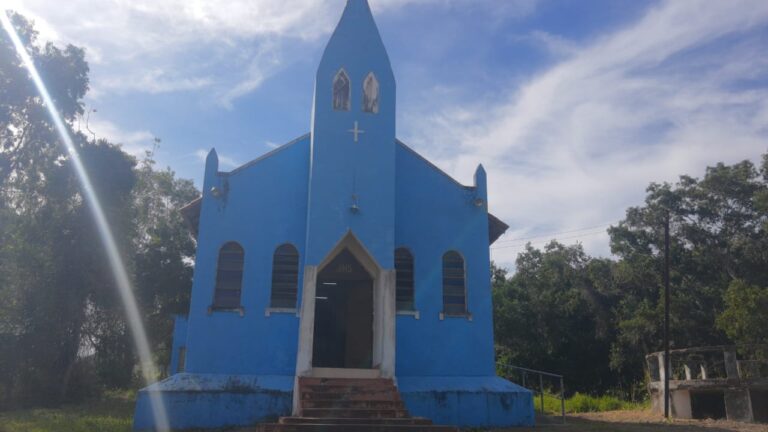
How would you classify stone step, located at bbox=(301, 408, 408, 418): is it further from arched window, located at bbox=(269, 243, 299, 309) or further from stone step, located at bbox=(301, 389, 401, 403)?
arched window, located at bbox=(269, 243, 299, 309)

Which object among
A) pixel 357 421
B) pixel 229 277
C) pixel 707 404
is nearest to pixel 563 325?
pixel 707 404

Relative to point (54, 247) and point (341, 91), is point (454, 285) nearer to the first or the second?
point (341, 91)

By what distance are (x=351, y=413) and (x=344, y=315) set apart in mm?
4165

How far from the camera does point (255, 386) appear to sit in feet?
44.1

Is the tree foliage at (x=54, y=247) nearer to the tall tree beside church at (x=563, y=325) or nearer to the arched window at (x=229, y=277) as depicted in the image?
the arched window at (x=229, y=277)

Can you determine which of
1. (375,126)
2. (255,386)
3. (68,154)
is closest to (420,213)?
(375,126)

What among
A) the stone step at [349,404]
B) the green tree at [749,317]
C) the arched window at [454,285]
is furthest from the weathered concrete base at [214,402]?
the green tree at [749,317]

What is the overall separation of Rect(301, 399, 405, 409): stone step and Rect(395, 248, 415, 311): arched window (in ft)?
11.8

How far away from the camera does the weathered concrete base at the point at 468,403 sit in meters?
13.6

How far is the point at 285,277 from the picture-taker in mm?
14859

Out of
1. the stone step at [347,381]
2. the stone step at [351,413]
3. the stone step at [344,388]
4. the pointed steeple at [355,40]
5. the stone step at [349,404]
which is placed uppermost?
the pointed steeple at [355,40]

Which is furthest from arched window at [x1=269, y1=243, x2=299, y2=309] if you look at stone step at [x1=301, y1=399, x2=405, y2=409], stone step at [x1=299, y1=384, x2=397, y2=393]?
stone step at [x1=301, y1=399, x2=405, y2=409]

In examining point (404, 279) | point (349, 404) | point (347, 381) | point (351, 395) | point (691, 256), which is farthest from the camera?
point (691, 256)

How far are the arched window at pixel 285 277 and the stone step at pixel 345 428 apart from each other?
4645mm
